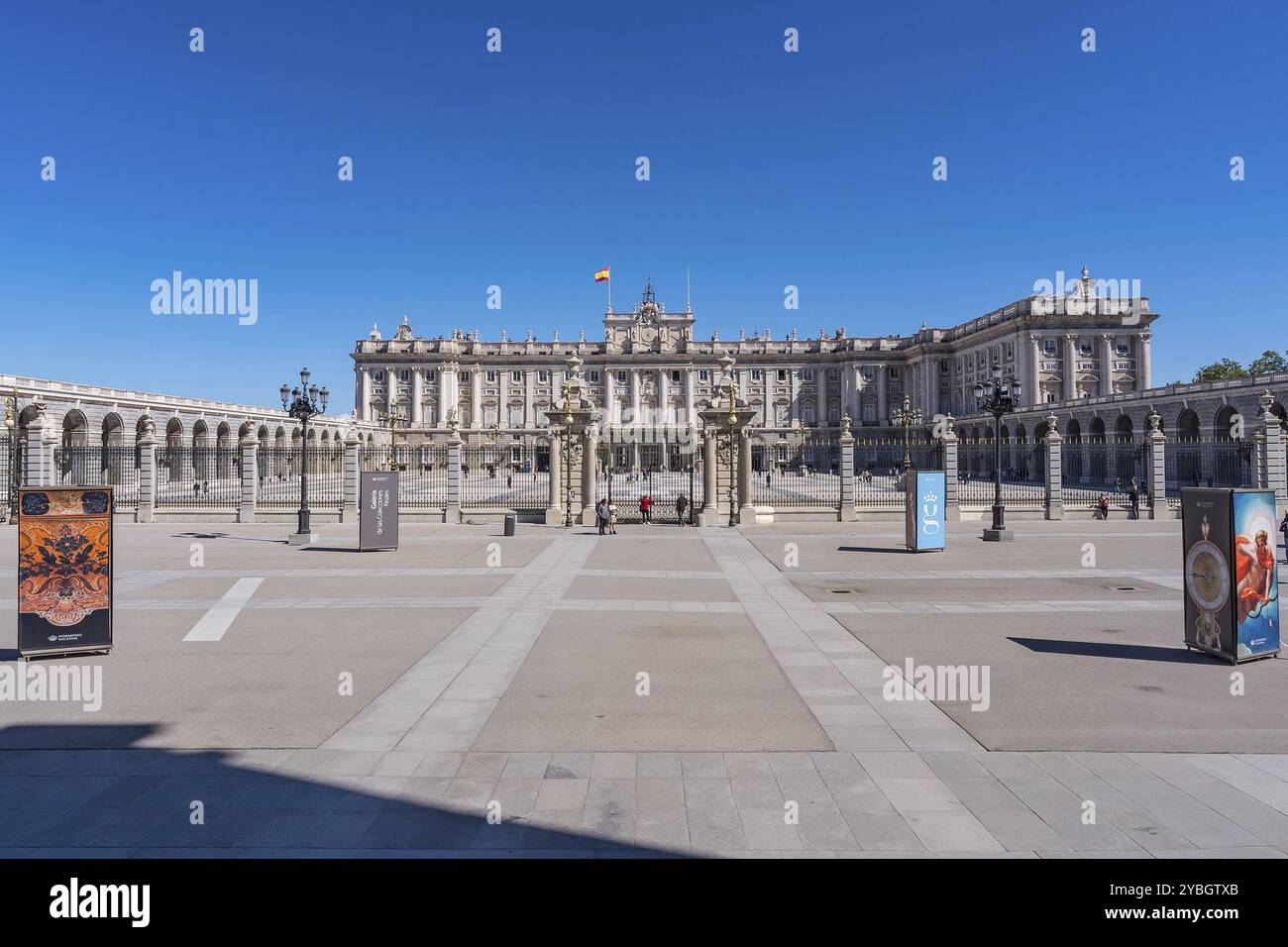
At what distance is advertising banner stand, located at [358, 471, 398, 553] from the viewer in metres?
21.3

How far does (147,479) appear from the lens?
31.2m

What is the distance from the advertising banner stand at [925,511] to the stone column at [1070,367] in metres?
65.6

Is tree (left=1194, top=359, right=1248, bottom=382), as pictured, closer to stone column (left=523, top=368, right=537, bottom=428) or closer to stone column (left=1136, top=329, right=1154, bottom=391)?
stone column (left=1136, top=329, right=1154, bottom=391)

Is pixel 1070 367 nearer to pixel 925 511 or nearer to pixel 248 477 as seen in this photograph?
pixel 925 511

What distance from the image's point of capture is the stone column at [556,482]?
28906 millimetres

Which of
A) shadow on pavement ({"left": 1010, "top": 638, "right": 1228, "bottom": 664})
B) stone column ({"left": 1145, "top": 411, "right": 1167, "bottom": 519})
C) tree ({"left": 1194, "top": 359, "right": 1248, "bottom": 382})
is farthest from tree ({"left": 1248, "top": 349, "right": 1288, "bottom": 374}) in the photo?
shadow on pavement ({"left": 1010, "top": 638, "right": 1228, "bottom": 664})

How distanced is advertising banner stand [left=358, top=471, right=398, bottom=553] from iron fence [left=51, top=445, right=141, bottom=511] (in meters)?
8.61

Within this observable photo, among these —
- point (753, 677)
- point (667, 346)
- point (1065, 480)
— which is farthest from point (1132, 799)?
point (667, 346)

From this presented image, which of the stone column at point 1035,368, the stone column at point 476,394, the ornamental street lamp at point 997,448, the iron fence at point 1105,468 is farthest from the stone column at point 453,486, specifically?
the stone column at point 476,394

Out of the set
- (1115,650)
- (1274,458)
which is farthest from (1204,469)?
(1115,650)

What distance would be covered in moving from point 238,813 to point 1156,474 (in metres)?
35.7
